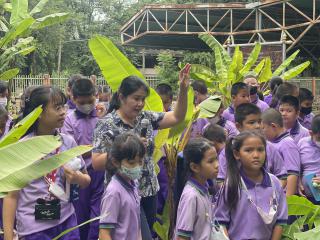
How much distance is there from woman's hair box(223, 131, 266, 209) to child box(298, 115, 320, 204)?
34.0 inches

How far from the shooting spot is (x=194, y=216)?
3580mm

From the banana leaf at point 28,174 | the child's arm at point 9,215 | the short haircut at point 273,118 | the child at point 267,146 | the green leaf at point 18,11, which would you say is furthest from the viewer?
the green leaf at point 18,11

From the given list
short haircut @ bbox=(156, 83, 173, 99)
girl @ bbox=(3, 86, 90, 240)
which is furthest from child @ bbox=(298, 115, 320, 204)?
short haircut @ bbox=(156, 83, 173, 99)

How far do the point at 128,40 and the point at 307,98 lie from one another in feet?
39.2

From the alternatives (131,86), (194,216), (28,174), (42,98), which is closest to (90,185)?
(131,86)

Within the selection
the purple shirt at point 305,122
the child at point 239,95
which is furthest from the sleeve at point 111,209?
the purple shirt at point 305,122

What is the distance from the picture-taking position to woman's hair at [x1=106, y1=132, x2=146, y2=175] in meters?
3.56

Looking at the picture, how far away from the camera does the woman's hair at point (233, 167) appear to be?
11.8 ft

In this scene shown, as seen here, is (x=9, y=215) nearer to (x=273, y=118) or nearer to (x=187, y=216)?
(x=187, y=216)

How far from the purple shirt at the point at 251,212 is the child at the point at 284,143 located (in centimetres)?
74

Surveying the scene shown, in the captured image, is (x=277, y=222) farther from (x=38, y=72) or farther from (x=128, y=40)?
(x=38, y=72)

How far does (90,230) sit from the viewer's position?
484 cm

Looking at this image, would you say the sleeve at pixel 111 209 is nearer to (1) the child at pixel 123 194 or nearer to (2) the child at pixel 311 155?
(1) the child at pixel 123 194

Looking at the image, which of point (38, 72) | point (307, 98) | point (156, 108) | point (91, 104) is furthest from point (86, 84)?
point (38, 72)
